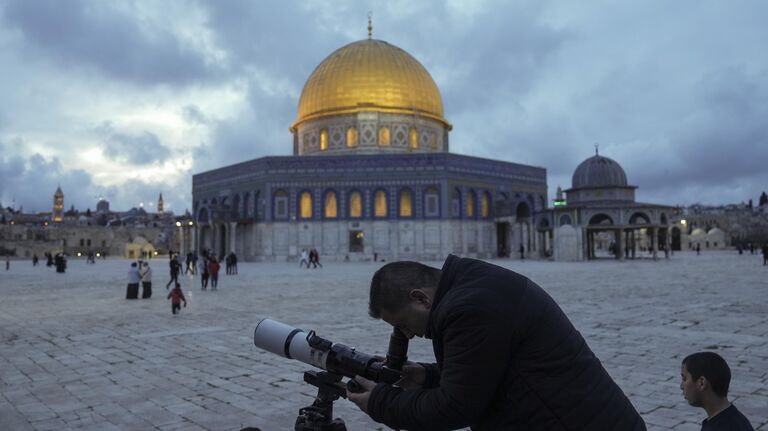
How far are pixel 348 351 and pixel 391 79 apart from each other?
143 ft

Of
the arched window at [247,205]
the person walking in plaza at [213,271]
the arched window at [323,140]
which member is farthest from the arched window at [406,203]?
the person walking in plaza at [213,271]

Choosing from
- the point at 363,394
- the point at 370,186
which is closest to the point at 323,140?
the point at 370,186

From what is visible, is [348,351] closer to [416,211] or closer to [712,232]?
[416,211]

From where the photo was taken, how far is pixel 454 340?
189 centimetres

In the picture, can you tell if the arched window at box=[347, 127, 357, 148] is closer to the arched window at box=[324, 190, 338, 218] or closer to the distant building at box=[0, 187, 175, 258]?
the arched window at box=[324, 190, 338, 218]

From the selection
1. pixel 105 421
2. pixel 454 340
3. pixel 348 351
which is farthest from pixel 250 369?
pixel 454 340

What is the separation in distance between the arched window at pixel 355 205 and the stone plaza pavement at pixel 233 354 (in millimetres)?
28506

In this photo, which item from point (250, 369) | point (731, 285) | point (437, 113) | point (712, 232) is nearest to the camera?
point (250, 369)

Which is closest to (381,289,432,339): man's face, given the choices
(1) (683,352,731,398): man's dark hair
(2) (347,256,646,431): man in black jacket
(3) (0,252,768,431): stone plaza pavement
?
(2) (347,256,646,431): man in black jacket

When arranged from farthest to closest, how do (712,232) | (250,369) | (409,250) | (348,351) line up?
1. (712,232)
2. (409,250)
3. (250,369)
4. (348,351)

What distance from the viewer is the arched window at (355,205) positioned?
41.2 meters

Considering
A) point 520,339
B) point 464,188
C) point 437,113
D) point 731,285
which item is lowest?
point 731,285

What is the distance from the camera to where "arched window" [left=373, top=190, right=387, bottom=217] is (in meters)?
41.2

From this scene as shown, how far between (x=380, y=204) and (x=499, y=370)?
1559 inches
